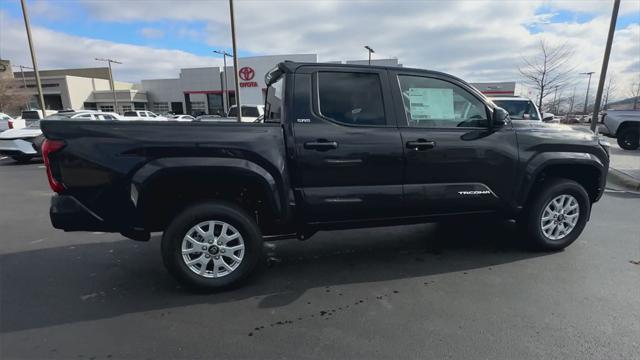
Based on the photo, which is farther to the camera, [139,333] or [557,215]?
[557,215]

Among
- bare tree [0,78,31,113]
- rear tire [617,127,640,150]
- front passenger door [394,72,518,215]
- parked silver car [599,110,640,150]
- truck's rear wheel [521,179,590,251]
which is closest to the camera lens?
front passenger door [394,72,518,215]

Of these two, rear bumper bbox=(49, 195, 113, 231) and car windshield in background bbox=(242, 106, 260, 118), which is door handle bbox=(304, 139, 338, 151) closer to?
rear bumper bbox=(49, 195, 113, 231)

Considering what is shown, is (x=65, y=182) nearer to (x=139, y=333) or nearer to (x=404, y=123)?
(x=139, y=333)

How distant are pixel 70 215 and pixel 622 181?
10.3 metres

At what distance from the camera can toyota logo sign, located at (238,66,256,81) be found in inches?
1423

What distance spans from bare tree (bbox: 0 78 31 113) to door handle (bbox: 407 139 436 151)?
59660 mm

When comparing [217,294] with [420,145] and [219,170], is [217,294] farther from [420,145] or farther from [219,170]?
[420,145]

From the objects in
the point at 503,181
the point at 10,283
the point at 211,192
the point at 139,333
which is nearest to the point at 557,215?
the point at 503,181

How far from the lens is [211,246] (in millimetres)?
3238

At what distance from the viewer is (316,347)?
2.54 meters

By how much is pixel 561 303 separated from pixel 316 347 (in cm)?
208

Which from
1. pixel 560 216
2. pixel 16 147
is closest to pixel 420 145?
pixel 560 216

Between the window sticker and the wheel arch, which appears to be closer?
the wheel arch

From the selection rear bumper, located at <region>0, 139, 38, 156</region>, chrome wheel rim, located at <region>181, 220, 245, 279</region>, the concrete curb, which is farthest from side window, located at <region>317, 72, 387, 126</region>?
rear bumper, located at <region>0, 139, 38, 156</region>
